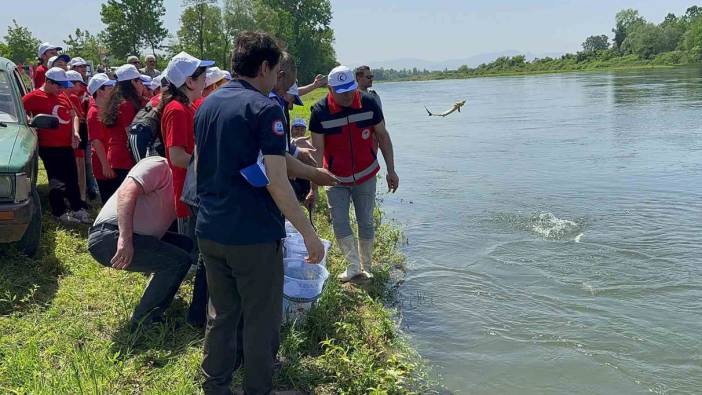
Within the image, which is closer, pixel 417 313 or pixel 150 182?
pixel 150 182

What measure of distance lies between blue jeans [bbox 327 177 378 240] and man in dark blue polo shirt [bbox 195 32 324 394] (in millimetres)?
2381

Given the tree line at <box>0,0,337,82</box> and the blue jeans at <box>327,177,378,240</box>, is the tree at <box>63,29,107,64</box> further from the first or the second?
the blue jeans at <box>327,177,378,240</box>

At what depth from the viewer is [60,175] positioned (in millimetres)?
6770

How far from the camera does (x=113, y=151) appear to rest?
602cm

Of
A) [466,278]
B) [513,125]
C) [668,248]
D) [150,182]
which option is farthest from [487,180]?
[513,125]

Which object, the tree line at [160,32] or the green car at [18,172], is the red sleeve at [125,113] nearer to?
the green car at [18,172]

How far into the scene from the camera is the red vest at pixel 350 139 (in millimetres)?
5230

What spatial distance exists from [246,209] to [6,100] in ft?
16.2

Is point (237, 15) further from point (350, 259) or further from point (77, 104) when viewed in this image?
point (350, 259)

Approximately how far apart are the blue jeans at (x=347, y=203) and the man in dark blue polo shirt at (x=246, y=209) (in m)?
2.38

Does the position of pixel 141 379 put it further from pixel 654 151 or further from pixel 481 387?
pixel 654 151

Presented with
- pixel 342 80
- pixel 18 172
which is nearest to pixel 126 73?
pixel 18 172

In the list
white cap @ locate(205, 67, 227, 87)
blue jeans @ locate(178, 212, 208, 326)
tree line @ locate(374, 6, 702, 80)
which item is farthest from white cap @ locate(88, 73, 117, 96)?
tree line @ locate(374, 6, 702, 80)

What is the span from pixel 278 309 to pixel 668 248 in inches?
223
